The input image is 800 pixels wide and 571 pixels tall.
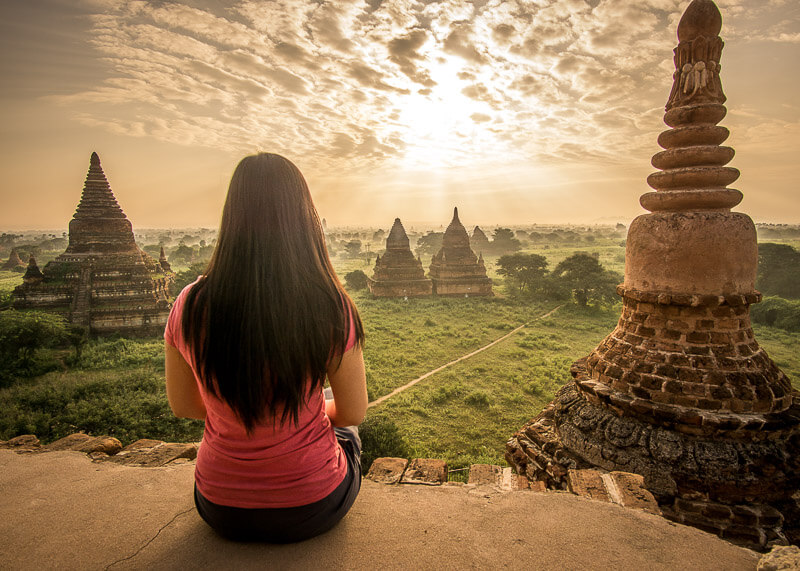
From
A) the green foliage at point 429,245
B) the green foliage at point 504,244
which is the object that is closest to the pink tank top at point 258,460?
the green foliage at point 429,245

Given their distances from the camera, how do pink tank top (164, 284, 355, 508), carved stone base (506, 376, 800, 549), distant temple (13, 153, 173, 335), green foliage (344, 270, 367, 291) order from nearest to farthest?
pink tank top (164, 284, 355, 508) < carved stone base (506, 376, 800, 549) < distant temple (13, 153, 173, 335) < green foliage (344, 270, 367, 291)

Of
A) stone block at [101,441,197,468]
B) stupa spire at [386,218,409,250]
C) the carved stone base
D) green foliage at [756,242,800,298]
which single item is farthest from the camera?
stupa spire at [386,218,409,250]

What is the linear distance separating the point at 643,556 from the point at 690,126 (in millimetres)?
3650

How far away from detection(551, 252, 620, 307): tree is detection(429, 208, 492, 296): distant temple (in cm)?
485

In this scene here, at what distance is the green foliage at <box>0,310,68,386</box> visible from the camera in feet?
36.3

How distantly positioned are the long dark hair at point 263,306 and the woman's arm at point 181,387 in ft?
0.64

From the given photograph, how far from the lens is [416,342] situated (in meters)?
15.0

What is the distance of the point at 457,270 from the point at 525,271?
4.35 meters

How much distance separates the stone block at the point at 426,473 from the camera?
8.94 feet

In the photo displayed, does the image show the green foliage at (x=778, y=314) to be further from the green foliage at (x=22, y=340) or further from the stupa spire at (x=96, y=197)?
the stupa spire at (x=96, y=197)

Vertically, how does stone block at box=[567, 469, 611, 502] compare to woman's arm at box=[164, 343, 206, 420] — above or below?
below

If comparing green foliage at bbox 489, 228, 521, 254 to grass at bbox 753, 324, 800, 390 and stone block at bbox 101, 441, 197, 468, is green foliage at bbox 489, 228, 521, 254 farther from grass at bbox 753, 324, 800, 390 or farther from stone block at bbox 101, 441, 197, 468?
stone block at bbox 101, 441, 197, 468

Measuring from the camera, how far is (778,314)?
660 inches

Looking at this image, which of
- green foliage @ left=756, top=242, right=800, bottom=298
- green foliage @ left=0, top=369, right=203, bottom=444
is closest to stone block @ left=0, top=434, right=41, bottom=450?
green foliage @ left=0, top=369, right=203, bottom=444
